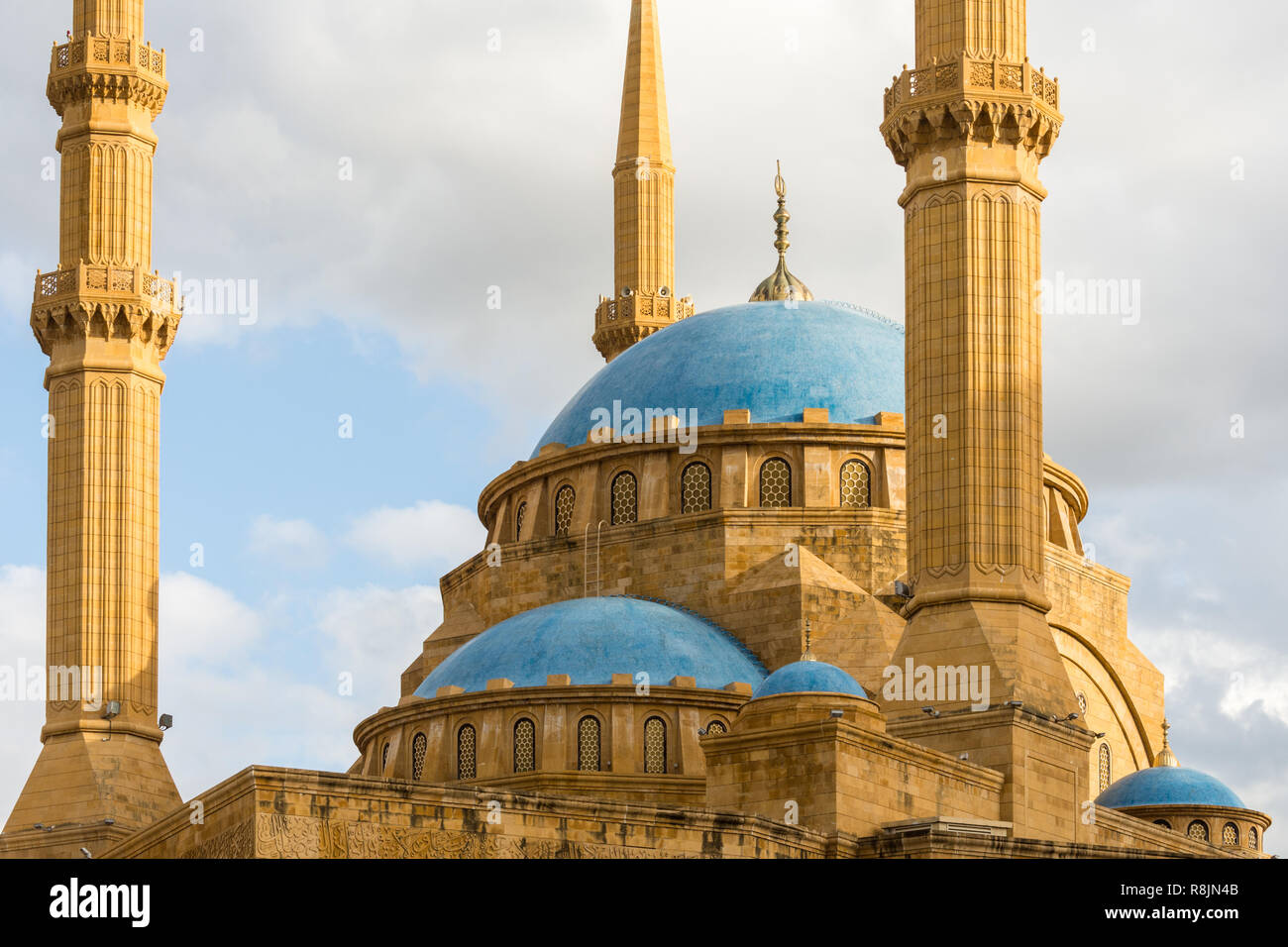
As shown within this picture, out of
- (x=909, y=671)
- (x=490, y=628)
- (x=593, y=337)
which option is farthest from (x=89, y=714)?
(x=593, y=337)

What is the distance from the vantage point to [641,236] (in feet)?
171

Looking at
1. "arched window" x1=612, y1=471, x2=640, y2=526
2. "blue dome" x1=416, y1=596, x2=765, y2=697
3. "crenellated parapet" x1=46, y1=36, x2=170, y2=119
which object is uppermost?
"crenellated parapet" x1=46, y1=36, x2=170, y2=119

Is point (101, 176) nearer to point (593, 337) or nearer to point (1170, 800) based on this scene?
point (593, 337)

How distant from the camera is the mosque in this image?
106 feet

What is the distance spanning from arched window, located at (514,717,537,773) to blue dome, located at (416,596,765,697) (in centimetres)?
75

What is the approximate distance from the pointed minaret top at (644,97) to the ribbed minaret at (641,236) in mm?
20

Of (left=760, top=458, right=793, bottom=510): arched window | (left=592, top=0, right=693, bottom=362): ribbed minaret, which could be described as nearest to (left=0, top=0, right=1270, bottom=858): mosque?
(left=760, top=458, right=793, bottom=510): arched window

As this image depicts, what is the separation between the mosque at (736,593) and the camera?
32.4 m

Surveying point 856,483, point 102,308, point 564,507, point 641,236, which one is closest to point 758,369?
point 856,483

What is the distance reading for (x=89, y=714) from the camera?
40.0 meters

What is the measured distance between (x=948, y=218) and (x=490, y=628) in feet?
35.3

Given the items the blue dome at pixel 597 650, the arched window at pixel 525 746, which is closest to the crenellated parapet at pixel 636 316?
the blue dome at pixel 597 650

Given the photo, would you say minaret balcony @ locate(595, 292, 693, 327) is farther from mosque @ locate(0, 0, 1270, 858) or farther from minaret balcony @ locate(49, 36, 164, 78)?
minaret balcony @ locate(49, 36, 164, 78)

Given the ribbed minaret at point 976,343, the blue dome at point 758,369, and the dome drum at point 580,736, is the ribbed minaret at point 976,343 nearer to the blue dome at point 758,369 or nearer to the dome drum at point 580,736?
the dome drum at point 580,736
